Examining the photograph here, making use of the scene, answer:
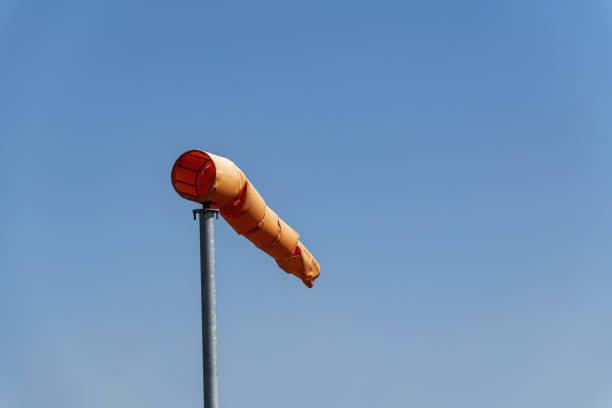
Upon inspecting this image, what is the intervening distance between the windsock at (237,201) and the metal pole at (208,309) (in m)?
0.54

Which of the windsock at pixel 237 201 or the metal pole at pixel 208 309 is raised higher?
the windsock at pixel 237 201

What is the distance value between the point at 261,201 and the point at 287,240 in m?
2.44

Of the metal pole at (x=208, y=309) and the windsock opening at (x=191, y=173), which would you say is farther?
the windsock opening at (x=191, y=173)

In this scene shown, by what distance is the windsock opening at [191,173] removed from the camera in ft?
55.1

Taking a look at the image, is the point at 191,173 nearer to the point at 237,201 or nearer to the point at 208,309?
the point at 237,201

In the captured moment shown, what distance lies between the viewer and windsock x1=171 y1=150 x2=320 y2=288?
1680cm

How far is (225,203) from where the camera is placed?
57.3 ft

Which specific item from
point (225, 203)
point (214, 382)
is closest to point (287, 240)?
point (225, 203)

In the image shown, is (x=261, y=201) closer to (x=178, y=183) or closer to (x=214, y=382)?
(x=178, y=183)

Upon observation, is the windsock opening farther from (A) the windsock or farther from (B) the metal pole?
(B) the metal pole

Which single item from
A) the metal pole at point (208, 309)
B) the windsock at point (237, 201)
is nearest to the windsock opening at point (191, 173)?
the windsock at point (237, 201)

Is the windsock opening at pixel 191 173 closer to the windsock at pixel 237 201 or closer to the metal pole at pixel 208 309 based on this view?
the windsock at pixel 237 201

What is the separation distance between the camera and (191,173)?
55.7 ft

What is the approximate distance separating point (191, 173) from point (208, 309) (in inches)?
123
